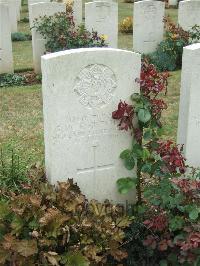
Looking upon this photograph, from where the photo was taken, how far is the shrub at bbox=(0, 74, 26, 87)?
9219 millimetres

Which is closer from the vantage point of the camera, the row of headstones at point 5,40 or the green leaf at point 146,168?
the green leaf at point 146,168

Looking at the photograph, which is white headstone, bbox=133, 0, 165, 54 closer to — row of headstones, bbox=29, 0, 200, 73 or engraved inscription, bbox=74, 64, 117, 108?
row of headstones, bbox=29, 0, 200, 73

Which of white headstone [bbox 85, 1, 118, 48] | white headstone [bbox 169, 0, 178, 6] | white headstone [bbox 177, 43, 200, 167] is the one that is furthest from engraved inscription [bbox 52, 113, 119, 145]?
white headstone [bbox 169, 0, 178, 6]

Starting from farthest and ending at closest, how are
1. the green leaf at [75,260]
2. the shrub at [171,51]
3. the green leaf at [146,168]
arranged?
the shrub at [171,51] → the green leaf at [146,168] → the green leaf at [75,260]

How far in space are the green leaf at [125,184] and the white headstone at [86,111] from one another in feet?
0.28

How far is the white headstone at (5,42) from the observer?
917 cm

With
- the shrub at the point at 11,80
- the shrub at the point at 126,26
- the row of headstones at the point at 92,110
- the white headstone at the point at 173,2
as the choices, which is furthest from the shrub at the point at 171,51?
the white headstone at the point at 173,2

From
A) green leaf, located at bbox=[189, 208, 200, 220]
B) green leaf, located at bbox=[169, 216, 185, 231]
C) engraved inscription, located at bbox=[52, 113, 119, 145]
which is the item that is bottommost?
green leaf, located at bbox=[169, 216, 185, 231]

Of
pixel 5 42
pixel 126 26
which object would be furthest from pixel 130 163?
pixel 126 26

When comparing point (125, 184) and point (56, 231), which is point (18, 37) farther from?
point (56, 231)

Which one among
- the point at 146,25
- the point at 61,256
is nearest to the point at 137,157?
the point at 61,256

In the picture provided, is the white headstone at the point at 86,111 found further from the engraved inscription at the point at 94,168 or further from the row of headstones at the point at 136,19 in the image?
the row of headstones at the point at 136,19

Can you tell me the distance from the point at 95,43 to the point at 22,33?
4.84 m

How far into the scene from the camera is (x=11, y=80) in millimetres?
9328
